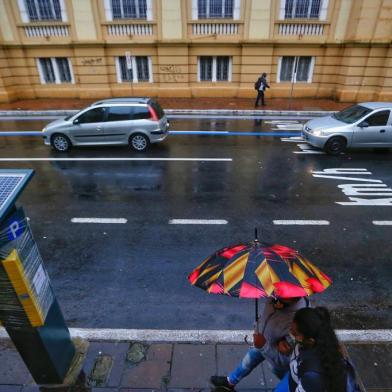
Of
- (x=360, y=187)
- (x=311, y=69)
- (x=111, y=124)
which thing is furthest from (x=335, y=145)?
(x=311, y=69)

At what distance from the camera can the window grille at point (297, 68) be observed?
1861cm

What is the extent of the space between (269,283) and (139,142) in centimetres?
919

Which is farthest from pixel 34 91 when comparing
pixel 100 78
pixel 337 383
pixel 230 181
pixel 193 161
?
pixel 337 383

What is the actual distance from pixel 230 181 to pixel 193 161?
193 centimetres

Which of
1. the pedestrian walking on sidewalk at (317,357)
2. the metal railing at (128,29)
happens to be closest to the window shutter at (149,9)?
the metal railing at (128,29)

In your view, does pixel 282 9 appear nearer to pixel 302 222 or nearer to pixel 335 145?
pixel 335 145

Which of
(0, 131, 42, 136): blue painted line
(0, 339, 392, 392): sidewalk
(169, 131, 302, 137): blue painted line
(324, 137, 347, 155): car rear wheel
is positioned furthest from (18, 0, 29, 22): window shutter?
(0, 339, 392, 392): sidewalk

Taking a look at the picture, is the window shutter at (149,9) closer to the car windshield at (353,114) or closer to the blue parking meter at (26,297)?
the car windshield at (353,114)

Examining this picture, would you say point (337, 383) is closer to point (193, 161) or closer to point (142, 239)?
point (142, 239)

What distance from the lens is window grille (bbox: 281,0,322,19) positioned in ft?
57.0

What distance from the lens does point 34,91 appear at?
19.5m

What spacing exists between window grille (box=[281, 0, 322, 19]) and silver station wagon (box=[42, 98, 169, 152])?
12.1 m

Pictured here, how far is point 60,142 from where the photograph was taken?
10.7m

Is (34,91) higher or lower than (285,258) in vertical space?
lower
